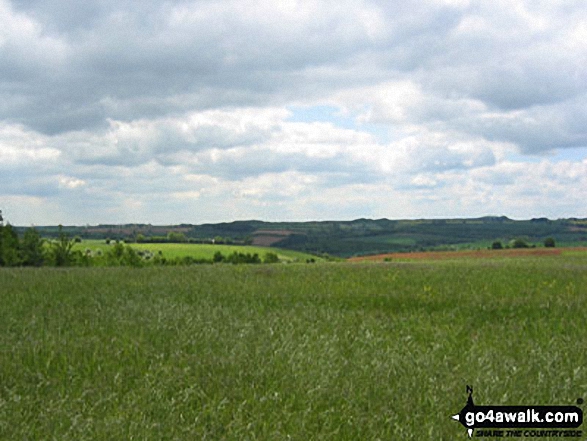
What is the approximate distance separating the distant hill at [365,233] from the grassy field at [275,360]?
238ft

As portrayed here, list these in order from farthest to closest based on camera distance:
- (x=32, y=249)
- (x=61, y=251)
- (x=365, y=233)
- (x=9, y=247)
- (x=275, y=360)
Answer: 1. (x=365, y=233)
2. (x=32, y=249)
3. (x=9, y=247)
4. (x=61, y=251)
5. (x=275, y=360)

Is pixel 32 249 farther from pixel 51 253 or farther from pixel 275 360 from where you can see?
pixel 275 360

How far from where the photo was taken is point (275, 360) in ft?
25.7

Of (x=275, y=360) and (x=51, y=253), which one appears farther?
(x=51, y=253)

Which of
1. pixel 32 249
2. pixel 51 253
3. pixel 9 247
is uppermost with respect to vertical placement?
pixel 9 247

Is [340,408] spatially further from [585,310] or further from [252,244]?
[252,244]

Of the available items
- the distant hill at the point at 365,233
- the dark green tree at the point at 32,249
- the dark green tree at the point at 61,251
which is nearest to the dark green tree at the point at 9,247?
the dark green tree at the point at 32,249

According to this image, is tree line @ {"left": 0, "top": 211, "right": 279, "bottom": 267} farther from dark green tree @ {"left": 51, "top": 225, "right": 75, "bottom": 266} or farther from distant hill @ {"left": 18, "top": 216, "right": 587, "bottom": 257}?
distant hill @ {"left": 18, "top": 216, "right": 587, "bottom": 257}

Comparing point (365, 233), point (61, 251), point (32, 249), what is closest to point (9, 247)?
point (32, 249)

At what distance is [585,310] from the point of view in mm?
12281

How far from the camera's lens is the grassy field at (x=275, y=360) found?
577 centimetres

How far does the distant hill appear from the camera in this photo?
92375mm

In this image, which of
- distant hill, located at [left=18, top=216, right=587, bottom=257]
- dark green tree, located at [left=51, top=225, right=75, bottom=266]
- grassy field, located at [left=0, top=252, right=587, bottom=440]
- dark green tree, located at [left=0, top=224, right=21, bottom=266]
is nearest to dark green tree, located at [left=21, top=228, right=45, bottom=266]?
dark green tree, located at [left=0, top=224, right=21, bottom=266]

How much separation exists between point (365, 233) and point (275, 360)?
359 feet
